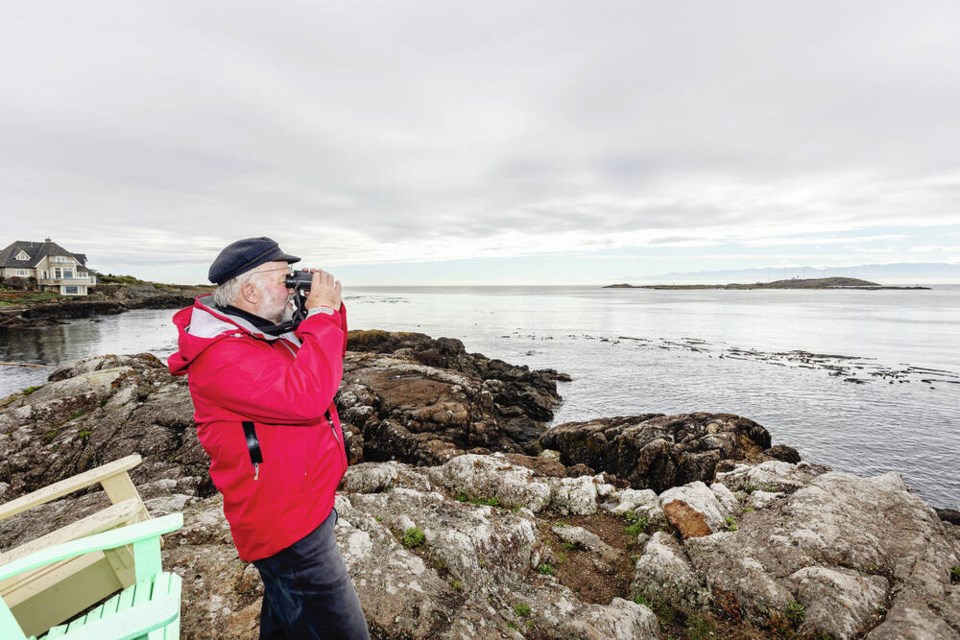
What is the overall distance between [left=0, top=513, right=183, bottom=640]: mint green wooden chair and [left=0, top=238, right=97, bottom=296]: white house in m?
94.8

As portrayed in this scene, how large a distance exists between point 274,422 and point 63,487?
9.43 feet

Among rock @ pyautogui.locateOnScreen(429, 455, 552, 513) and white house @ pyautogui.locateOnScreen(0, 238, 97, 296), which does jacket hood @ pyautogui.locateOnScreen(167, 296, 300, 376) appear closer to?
rock @ pyautogui.locateOnScreen(429, 455, 552, 513)

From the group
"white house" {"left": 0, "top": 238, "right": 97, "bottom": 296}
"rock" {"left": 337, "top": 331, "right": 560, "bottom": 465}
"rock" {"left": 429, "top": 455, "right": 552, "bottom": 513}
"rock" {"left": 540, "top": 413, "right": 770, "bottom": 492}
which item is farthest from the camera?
"white house" {"left": 0, "top": 238, "right": 97, "bottom": 296}

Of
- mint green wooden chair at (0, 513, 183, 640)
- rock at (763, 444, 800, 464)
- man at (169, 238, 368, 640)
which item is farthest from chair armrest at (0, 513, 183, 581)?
rock at (763, 444, 800, 464)

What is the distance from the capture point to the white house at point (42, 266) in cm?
6888

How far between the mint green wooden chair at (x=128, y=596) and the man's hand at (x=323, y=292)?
56.8 inches

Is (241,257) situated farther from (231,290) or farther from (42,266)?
(42,266)

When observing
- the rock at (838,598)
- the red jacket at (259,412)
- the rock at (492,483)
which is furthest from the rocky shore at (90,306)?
the rock at (838,598)

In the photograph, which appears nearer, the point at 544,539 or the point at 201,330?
the point at 201,330

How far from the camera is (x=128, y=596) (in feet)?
8.60

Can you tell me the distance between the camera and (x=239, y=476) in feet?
7.96

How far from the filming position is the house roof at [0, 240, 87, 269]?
226 feet

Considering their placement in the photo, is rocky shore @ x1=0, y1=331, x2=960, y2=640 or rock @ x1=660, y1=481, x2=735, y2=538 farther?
rock @ x1=660, y1=481, x2=735, y2=538

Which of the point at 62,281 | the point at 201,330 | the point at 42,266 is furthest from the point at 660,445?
the point at 42,266
